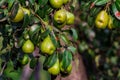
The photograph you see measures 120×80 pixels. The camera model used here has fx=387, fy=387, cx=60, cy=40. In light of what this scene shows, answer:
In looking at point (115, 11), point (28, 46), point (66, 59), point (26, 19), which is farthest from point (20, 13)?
point (115, 11)

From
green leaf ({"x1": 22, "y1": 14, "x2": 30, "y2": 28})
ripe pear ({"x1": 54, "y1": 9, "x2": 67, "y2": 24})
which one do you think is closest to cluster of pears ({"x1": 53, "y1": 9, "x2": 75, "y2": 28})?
ripe pear ({"x1": 54, "y1": 9, "x2": 67, "y2": 24})

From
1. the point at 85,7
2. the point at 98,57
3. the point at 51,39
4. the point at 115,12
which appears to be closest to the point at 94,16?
the point at 85,7

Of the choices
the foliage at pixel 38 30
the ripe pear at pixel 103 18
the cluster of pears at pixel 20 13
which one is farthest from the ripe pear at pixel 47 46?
the ripe pear at pixel 103 18

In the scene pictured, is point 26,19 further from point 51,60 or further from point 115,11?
point 115,11

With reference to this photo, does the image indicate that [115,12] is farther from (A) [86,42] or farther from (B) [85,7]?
(A) [86,42]

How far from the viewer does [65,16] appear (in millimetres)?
1557

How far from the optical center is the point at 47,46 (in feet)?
4.88

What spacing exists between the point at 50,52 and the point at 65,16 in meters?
0.16

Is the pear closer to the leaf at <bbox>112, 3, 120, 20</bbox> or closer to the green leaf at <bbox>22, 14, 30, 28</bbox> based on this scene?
the green leaf at <bbox>22, 14, 30, 28</bbox>

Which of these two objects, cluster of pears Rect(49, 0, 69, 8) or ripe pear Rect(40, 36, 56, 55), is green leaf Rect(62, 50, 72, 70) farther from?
cluster of pears Rect(49, 0, 69, 8)

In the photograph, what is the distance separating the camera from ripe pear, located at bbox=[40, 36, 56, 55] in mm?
1492

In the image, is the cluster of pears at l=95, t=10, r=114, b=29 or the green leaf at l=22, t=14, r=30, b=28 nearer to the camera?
the green leaf at l=22, t=14, r=30, b=28

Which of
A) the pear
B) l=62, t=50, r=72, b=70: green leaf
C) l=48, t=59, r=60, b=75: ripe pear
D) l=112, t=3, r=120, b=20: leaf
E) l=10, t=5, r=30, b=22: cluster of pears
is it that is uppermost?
l=10, t=5, r=30, b=22: cluster of pears

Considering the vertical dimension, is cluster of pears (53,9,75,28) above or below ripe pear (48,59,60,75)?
above
